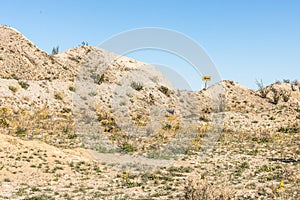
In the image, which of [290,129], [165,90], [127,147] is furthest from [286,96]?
[127,147]

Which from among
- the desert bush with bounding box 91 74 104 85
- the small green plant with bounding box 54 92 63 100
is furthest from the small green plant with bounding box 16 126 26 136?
the desert bush with bounding box 91 74 104 85

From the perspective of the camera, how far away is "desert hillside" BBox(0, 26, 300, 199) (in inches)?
414

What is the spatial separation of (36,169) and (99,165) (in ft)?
8.50

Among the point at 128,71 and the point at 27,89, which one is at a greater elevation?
the point at 128,71

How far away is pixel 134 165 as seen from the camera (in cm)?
1384

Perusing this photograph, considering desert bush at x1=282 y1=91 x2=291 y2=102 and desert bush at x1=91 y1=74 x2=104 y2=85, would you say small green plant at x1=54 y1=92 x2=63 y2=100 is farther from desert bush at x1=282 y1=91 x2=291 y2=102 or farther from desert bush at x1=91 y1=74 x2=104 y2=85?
desert bush at x1=282 y1=91 x2=291 y2=102

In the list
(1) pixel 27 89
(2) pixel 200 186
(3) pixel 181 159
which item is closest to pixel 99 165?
(3) pixel 181 159

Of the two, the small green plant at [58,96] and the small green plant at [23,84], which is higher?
the small green plant at [23,84]

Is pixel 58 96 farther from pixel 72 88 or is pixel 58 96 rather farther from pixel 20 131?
pixel 20 131

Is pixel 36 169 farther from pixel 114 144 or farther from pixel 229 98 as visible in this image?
pixel 229 98

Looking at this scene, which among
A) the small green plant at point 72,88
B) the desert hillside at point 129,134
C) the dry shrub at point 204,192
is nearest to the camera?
the dry shrub at point 204,192

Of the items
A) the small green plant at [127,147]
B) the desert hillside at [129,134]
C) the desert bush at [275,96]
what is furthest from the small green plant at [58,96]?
the desert bush at [275,96]

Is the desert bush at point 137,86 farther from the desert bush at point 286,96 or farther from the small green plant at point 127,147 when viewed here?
the small green plant at point 127,147

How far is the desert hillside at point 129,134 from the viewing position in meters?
10.5
